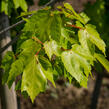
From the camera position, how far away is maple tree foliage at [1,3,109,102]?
34.7 inches

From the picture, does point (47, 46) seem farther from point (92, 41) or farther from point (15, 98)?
point (15, 98)

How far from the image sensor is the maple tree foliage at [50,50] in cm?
88

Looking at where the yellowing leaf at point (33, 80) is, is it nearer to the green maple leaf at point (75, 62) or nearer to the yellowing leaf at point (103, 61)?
the green maple leaf at point (75, 62)

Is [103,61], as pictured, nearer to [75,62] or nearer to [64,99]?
[75,62]

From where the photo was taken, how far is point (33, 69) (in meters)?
0.92

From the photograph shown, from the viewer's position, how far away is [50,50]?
0.97 m

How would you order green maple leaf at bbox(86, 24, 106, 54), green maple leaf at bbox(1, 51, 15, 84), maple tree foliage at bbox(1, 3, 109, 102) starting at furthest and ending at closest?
green maple leaf at bbox(1, 51, 15, 84), green maple leaf at bbox(86, 24, 106, 54), maple tree foliage at bbox(1, 3, 109, 102)

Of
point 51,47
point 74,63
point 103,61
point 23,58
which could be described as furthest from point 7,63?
point 103,61

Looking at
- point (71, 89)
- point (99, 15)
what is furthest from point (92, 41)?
point (71, 89)

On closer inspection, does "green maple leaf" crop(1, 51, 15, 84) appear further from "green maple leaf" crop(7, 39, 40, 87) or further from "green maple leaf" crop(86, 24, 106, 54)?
"green maple leaf" crop(86, 24, 106, 54)

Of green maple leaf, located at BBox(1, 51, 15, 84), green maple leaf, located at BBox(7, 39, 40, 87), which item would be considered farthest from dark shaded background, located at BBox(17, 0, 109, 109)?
green maple leaf, located at BBox(7, 39, 40, 87)

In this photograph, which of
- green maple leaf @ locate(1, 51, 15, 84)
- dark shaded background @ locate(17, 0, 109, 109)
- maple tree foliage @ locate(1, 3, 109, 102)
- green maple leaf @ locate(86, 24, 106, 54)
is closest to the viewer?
maple tree foliage @ locate(1, 3, 109, 102)

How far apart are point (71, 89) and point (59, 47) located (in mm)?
5549

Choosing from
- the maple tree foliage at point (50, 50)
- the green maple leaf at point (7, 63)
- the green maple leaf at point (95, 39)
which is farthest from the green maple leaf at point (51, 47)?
the green maple leaf at point (7, 63)
